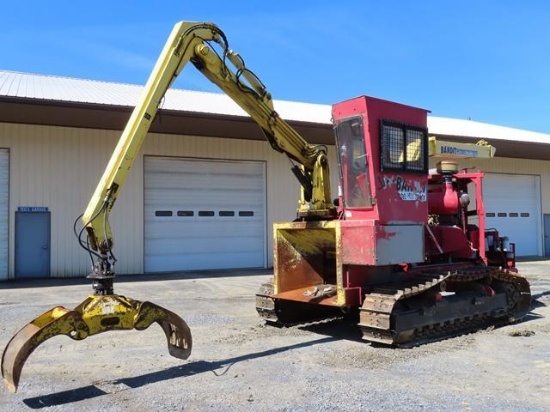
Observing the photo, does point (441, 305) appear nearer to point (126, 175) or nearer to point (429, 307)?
point (429, 307)

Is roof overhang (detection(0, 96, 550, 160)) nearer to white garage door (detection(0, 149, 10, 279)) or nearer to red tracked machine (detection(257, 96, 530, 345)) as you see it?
white garage door (detection(0, 149, 10, 279))

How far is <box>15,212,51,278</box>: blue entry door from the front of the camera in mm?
17078

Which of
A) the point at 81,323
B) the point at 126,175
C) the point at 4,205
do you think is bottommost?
the point at 81,323

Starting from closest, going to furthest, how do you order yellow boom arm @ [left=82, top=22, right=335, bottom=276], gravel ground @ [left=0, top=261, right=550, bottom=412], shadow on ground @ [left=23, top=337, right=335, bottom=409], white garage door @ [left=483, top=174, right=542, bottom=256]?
gravel ground @ [left=0, top=261, right=550, bottom=412] < shadow on ground @ [left=23, top=337, right=335, bottom=409] < yellow boom arm @ [left=82, top=22, right=335, bottom=276] < white garage door @ [left=483, top=174, right=542, bottom=256]

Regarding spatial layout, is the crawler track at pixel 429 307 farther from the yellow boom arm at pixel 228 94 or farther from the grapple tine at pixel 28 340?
the grapple tine at pixel 28 340

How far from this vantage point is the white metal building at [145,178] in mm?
16984

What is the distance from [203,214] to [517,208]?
15355 mm

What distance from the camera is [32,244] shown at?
17.2 metres

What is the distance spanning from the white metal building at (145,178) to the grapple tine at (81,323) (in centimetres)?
1048

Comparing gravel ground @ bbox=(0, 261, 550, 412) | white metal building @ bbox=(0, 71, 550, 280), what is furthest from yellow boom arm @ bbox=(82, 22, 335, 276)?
white metal building @ bbox=(0, 71, 550, 280)

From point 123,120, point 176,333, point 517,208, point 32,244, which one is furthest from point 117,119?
point 517,208

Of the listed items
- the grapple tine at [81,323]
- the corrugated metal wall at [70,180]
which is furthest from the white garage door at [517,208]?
the grapple tine at [81,323]

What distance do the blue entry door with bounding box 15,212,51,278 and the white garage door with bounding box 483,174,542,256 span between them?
18384 millimetres

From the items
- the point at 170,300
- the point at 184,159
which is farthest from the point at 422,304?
the point at 184,159
